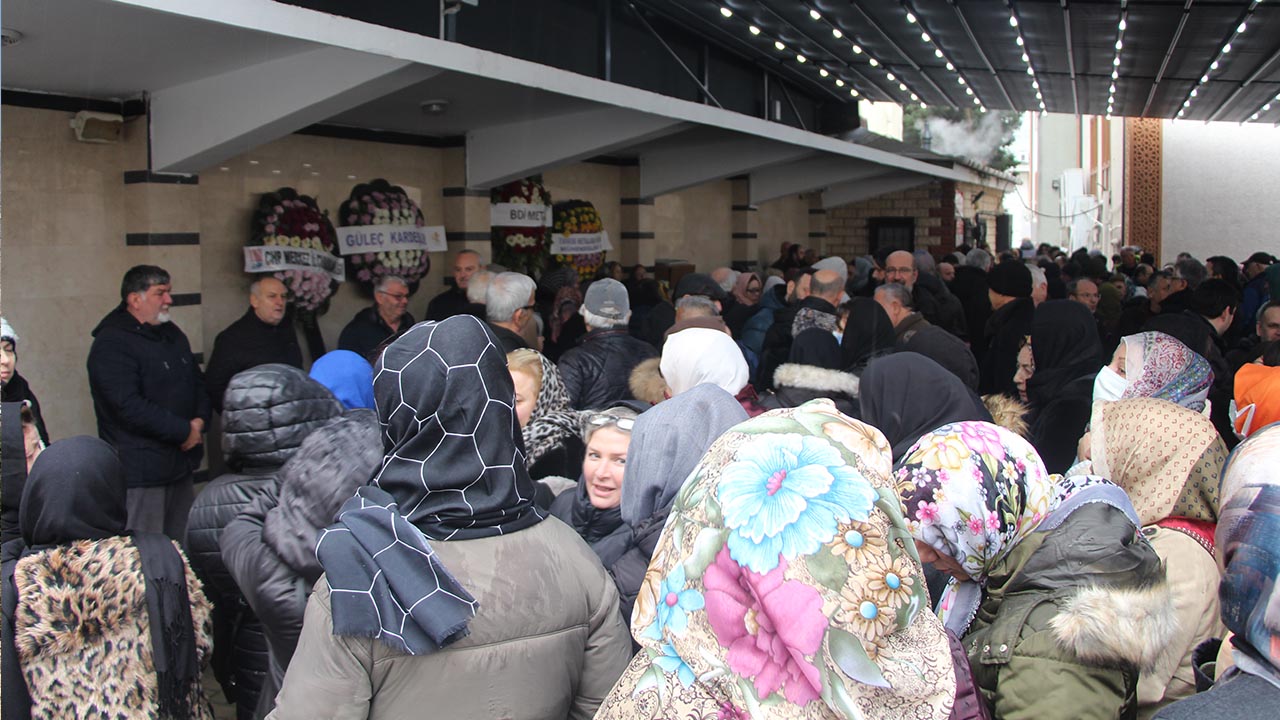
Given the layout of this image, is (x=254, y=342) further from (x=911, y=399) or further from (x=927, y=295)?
(x=927, y=295)

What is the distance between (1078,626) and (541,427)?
231 centimetres

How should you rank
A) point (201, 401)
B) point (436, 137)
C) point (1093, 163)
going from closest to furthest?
point (201, 401) → point (436, 137) → point (1093, 163)

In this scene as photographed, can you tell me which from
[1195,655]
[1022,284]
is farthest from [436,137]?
[1195,655]

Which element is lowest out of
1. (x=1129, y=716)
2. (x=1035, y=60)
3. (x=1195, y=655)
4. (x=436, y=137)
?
(x=1129, y=716)

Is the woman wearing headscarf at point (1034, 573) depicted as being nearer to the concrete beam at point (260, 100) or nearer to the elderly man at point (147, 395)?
the concrete beam at point (260, 100)

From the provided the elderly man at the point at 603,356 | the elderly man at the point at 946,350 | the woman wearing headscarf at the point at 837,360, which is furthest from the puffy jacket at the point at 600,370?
the elderly man at the point at 946,350

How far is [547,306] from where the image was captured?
9.01m

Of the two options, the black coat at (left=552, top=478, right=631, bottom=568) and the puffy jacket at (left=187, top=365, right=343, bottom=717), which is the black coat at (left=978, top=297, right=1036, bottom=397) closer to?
the black coat at (left=552, top=478, right=631, bottom=568)

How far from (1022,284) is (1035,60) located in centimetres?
413

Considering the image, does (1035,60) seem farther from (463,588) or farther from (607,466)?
(463,588)

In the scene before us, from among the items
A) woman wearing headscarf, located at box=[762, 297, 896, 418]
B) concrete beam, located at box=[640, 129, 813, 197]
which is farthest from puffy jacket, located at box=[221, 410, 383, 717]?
concrete beam, located at box=[640, 129, 813, 197]

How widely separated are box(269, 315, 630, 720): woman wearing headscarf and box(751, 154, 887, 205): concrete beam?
1229cm

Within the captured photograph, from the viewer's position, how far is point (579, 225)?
32.7 feet

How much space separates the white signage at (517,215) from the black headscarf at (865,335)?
3831 mm
